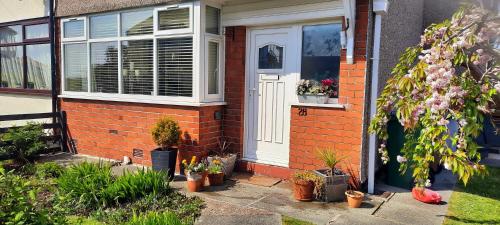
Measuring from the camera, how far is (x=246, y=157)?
6.46m

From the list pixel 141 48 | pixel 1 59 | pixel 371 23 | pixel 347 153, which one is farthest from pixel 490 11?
pixel 1 59

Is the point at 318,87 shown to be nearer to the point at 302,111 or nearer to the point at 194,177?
the point at 302,111

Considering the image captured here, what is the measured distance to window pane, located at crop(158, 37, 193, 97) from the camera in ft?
20.4

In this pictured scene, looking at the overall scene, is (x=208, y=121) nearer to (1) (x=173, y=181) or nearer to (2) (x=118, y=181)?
(1) (x=173, y=181)

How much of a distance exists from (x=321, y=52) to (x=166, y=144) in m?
2.86

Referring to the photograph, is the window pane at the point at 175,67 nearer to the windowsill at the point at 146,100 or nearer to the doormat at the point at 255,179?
the windowsill at the point at 146,100

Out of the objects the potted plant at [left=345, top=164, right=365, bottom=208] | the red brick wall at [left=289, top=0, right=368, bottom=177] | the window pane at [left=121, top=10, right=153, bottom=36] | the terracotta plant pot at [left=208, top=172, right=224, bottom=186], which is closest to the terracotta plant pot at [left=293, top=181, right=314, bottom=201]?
the potted plant at [left=345, top=164, right=365, bottom=208]

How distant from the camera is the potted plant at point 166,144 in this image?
5.86 m

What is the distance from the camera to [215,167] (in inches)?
225

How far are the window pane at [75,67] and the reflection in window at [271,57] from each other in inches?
156

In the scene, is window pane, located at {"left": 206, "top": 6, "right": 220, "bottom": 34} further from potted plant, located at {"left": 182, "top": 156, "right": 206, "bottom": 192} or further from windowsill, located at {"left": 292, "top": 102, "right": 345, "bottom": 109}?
potted plant, located at {"left": 182, "top": 156, "right": 206, "bottom": 192}

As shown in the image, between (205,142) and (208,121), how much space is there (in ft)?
1.18

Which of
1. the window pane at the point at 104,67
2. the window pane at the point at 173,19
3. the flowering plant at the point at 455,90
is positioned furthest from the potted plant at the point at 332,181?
the window pane at the point at 104,67

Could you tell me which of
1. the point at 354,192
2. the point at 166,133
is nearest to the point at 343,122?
the point at 354,192
